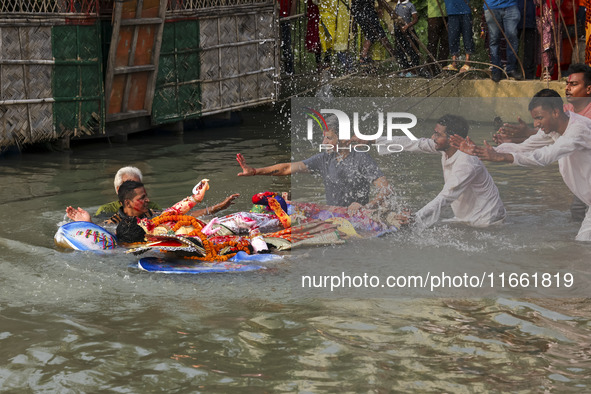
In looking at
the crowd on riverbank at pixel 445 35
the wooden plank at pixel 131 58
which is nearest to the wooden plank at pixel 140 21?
the wooden plank at pixel 131 58

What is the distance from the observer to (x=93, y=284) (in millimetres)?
6426

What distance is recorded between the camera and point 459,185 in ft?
25.1

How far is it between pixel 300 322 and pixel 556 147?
107 inches

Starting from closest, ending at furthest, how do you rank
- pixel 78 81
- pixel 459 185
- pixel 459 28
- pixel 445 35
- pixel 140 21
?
pixel 459 185, pixel 78 81, pixel 140 21, pixel 459 28, pixel 445 35

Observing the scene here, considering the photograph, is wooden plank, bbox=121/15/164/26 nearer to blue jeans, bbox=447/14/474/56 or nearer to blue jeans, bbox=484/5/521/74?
blue jeans, bbox=447/14/474/56

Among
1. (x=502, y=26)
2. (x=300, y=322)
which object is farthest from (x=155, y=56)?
(x=300, y=322)

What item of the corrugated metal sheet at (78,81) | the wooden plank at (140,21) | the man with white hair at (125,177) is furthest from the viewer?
the wooden plank at (140,21)

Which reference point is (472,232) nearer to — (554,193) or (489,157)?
(489,157)

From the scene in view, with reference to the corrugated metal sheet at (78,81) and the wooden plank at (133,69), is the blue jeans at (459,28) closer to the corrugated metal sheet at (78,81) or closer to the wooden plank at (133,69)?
the wooden plank at (133,69)

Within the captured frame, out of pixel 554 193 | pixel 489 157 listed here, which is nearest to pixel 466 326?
pixel 489 157

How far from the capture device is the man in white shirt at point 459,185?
25.0ft

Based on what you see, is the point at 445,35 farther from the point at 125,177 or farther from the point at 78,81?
the point at 125,177

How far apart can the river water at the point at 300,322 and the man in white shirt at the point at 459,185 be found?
150 millimetres

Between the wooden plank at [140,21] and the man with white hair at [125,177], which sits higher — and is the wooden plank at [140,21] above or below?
above
